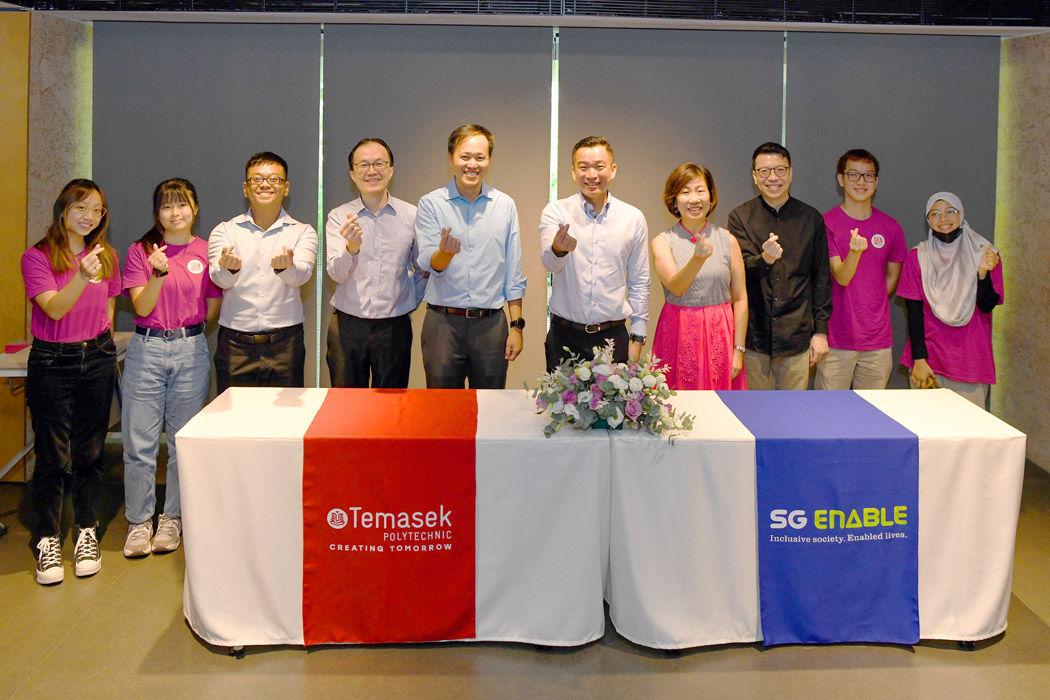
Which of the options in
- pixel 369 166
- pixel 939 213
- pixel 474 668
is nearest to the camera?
pixel 474 668

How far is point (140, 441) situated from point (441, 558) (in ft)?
6.04

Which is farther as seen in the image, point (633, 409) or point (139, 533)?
point (139, 533)

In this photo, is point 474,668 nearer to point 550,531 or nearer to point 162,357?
point 550,531

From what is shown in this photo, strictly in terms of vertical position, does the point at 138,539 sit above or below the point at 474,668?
above

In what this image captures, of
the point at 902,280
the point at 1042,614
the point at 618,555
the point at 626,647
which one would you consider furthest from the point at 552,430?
the point at 902,280

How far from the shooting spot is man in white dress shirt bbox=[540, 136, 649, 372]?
4.47 m

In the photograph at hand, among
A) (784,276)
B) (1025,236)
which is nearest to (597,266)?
(784,276)

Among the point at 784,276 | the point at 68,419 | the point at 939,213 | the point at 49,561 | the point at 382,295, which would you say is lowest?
the point at 49,561

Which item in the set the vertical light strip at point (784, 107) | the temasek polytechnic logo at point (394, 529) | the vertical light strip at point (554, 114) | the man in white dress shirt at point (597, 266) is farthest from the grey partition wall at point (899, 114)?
the temasek polytechnic logo at point (394, 529)

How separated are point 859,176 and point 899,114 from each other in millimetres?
990

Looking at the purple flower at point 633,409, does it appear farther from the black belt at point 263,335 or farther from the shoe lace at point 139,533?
the shoe lace at point 139,533

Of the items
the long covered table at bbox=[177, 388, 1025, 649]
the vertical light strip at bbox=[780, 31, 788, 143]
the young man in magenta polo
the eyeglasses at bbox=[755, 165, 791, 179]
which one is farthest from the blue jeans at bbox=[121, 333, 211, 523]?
the vertical light strip at bbox=[780, 31, 788, 143]

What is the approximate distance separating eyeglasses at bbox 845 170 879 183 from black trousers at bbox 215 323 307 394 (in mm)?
3159

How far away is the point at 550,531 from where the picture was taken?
3.31 meters
